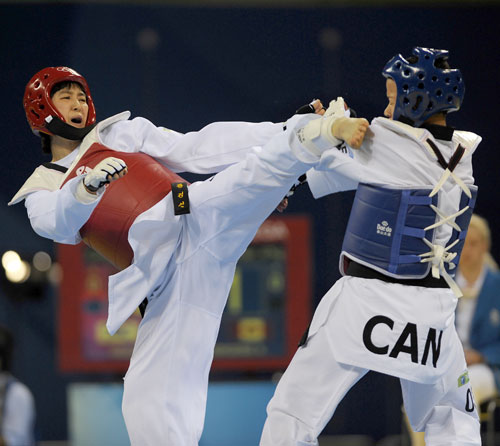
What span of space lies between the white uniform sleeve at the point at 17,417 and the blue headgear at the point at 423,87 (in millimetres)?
4849

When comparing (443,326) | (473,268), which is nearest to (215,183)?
(443,326)

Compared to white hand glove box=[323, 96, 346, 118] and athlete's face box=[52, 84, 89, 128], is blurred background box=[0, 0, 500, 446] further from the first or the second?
white hand glove box=[323, 96, 346, 118]

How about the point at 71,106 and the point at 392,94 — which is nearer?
the point at 392,94

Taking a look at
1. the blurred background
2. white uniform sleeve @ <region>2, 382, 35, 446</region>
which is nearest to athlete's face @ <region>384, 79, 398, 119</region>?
the blurred background

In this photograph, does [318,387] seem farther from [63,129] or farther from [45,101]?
[45,101]

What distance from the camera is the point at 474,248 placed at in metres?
6.70

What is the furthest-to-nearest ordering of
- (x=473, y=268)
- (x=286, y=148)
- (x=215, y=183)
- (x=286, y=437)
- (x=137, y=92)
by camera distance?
(x=137, y=92)
(x=473, y=268)
(x=215, y=183)
(x=286, y=148)
(x=286, y=437)

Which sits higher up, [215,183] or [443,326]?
[215,183]

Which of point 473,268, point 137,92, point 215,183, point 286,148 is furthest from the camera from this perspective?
point 137,92

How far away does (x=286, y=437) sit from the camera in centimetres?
365

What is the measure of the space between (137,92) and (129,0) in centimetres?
89

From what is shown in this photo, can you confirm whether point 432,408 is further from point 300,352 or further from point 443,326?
point 300,352

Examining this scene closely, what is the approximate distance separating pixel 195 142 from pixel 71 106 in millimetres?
704

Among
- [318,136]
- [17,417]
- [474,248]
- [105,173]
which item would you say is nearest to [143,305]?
[105,173]
